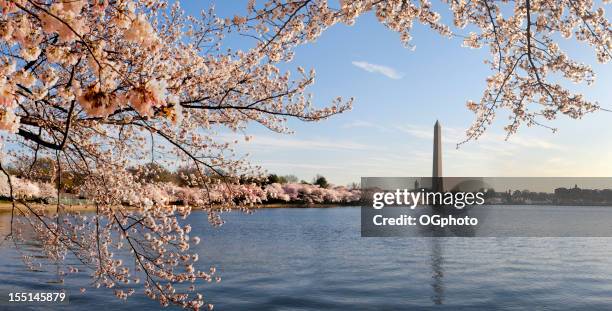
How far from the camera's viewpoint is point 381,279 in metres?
16.8

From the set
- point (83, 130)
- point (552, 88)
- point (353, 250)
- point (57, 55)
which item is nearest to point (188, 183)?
point (83, 130)

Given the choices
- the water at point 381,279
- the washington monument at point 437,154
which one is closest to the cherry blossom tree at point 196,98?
the water at point 381,279

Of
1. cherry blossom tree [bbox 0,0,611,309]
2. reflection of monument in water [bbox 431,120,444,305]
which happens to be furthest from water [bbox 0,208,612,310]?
cherry blossom tree [bbox 0,0,611,309]

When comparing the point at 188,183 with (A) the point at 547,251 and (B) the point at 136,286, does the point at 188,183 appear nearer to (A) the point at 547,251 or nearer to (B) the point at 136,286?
(B) the point at 136,286

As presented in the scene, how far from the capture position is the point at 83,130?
24.8 feet

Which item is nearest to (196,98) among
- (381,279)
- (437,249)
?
(381,279)

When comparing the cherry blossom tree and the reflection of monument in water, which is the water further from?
the cherry blossom tree

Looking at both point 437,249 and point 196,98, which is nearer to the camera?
point 196,98

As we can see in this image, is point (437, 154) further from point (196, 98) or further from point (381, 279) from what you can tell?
point (196, 98)

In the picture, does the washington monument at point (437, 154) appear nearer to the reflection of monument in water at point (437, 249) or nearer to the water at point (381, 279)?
the reflection of monument in water at point (437, 249)

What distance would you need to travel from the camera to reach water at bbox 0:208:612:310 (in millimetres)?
13289

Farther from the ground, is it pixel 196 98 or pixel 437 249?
pixel 196 98

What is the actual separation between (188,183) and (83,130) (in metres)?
1.71

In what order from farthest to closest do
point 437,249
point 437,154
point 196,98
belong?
point 437,154 → point 437,249 → point 196,98
